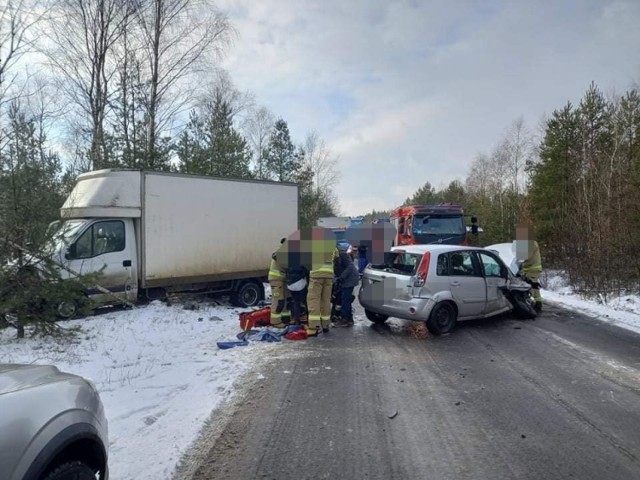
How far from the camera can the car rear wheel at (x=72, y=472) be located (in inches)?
92.0

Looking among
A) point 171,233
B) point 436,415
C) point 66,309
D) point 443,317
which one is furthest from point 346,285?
point 66,309

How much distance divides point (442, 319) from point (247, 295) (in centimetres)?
551

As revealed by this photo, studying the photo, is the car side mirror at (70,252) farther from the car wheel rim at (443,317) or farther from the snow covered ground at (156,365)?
the car wheel rim at (443,317)

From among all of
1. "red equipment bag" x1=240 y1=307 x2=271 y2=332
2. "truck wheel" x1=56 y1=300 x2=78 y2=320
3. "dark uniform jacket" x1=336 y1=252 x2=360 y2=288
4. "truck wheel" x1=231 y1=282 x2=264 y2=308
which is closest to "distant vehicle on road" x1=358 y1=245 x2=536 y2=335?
"dark uniform jacket" x1=336 y1=252 x2=360 y2=288

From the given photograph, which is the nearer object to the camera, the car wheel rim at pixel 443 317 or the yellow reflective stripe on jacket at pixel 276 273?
the car wheel rim at pixel 443 317

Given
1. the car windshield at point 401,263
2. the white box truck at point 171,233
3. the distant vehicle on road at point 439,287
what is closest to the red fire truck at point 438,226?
the white box truck at point 171,233

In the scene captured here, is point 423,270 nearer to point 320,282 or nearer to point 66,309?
point 320,282

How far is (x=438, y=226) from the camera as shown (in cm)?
1730

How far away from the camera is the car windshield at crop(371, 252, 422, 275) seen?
8.75m

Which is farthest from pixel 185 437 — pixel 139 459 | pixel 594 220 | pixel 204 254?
pixel 594 220

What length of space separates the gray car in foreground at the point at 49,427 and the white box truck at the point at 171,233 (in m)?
6.36

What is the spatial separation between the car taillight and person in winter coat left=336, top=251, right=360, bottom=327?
4.60 feet

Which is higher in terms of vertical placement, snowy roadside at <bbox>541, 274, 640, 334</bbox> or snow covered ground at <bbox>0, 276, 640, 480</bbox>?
snow covered ground at <bbox>0, 276, 640, 480</bbox>

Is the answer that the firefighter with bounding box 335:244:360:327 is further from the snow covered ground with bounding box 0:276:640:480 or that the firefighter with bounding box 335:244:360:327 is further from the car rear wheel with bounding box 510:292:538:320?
the car rear wheel with bounding box 510:292:538:320
